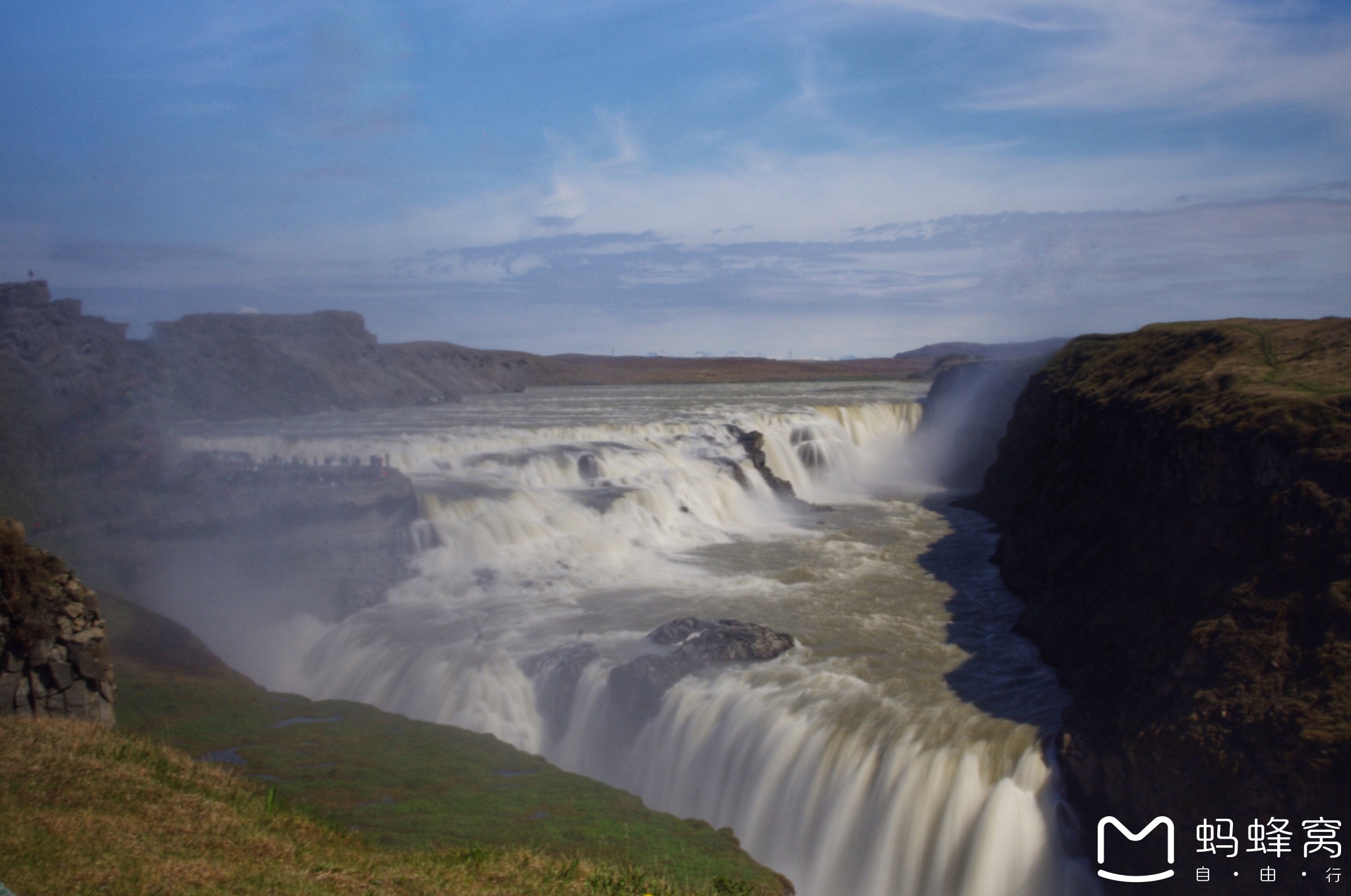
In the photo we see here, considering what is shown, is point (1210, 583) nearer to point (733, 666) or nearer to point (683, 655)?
point (733, 666)

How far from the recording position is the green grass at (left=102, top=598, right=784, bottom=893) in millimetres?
7141

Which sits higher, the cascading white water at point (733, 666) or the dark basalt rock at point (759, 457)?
the dark basalt rock at point (759, 457)

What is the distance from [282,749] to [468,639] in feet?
18.3

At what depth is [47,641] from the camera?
303 inches

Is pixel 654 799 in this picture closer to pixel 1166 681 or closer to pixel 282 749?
pixel 282 749

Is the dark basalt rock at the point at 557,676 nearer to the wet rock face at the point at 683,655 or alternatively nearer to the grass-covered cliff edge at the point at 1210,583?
the wet rock face at the point at 683,655

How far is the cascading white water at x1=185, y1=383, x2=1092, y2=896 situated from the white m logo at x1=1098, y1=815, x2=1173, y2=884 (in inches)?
12.7

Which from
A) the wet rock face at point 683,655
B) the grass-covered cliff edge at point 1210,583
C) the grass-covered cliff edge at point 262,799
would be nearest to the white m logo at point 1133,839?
the grass-covered cliff edge at point 1210,583

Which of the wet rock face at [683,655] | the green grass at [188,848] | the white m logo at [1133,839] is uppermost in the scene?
the green grass at [188,848]

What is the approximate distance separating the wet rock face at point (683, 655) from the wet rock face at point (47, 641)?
19.5 ft

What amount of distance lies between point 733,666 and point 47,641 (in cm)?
789

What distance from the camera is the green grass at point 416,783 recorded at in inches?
281

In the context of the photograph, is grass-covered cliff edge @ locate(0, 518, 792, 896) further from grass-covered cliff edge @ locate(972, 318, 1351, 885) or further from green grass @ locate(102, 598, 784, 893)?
grass-covered cliff edge @ locate(972, 318, 1351, 885)

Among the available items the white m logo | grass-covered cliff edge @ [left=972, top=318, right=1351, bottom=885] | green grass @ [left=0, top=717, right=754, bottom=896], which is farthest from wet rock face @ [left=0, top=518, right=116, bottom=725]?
grass-covered cliff edge @ [left=972, top=318, right=1351, bottom=885]
